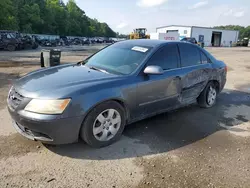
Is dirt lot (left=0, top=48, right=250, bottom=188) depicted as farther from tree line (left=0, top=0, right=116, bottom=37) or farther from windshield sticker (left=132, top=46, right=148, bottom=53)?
tree line (left=0, top=0, right=116, bottom=37)

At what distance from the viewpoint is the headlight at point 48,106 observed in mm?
2697

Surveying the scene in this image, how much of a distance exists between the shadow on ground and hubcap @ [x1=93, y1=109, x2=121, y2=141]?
189mm

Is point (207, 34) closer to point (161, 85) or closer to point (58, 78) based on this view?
point (161, 85)

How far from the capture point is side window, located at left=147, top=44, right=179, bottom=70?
3.82 metres

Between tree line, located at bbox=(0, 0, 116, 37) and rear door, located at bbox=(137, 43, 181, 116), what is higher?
tree line, located at bbox=(0, 0, 116, 37)

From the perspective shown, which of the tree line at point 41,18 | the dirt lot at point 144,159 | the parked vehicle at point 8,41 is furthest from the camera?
the tree line at point 41,18

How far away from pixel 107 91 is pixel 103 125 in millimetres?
515

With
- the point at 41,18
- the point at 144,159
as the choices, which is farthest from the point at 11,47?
the point at 41,18

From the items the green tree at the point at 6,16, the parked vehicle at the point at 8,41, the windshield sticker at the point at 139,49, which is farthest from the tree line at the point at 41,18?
the windshield sticker at the point at 139,49

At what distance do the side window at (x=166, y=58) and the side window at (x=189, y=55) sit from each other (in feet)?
0.61

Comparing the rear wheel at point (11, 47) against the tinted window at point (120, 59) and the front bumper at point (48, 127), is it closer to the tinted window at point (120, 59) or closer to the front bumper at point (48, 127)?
the tinted window at point (120, 59)

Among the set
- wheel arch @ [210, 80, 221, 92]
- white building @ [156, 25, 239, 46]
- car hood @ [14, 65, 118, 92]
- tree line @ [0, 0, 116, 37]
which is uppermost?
tree line @ [0, 0, 116, 37]

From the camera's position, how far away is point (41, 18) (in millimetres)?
58812

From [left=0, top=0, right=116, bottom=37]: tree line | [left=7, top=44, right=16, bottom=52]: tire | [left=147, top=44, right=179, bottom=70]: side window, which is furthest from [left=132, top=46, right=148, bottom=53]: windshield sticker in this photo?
[left=0, top=0, right=116, bottom=37]: tree line
